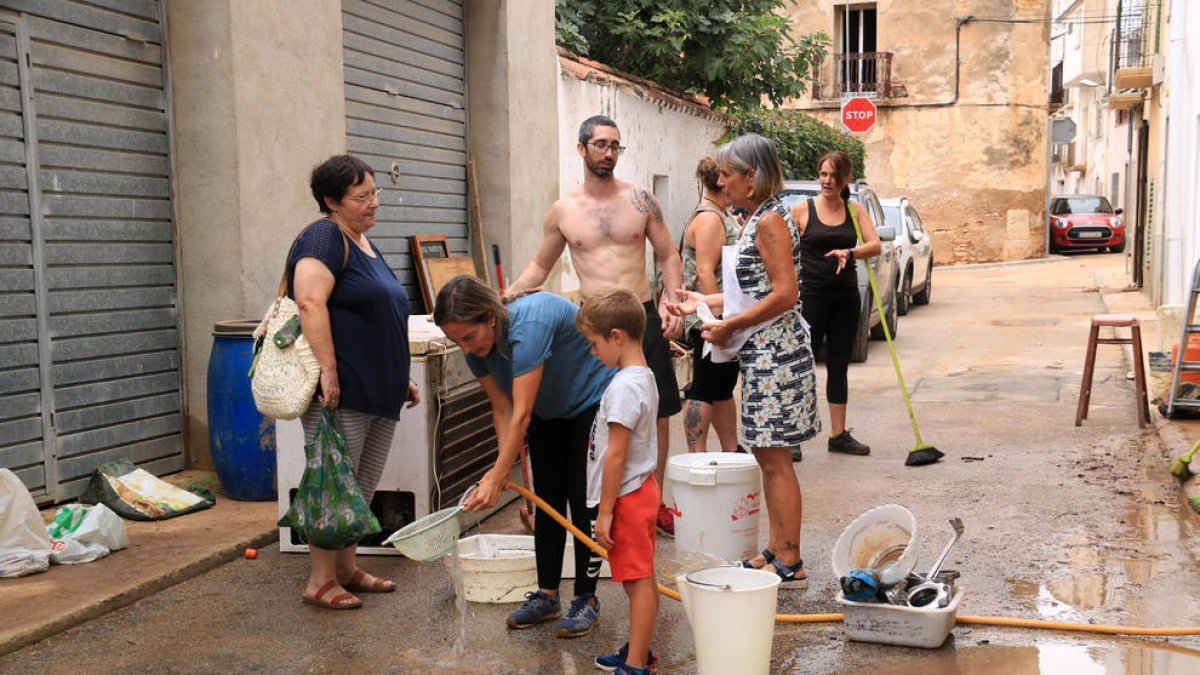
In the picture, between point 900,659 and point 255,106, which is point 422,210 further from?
point 900,659

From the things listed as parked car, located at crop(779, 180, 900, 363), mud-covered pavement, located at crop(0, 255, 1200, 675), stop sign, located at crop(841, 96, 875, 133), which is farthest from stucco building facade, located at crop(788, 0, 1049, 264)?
mud-covered pavement, located at crop(0, 255, 1200, 675)

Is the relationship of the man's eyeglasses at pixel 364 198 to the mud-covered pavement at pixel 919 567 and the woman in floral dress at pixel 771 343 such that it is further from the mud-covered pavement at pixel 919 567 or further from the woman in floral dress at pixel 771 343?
the mud-covered pavement at pixel 919 567

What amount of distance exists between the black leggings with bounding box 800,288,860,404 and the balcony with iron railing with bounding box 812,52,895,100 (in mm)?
22170

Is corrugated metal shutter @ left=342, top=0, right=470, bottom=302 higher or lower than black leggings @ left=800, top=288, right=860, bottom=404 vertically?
higher

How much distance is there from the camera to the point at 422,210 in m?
9.61

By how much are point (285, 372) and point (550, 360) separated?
112 centimetres

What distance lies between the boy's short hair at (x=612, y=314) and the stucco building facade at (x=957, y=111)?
26.1 meters

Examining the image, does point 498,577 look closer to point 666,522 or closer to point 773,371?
point 666,522

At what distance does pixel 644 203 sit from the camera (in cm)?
602

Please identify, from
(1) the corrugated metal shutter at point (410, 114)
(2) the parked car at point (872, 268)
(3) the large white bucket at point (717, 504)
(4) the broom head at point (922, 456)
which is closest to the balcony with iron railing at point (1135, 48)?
(2) the parked car at point (872, 268)

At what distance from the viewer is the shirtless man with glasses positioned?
5781 mm

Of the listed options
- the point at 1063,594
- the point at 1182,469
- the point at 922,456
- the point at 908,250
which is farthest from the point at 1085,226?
the point at 1063,594

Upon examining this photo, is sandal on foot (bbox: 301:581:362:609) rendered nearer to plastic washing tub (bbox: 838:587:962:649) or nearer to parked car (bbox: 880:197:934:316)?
plastic washing tub (bbox: 838:587:962:649)

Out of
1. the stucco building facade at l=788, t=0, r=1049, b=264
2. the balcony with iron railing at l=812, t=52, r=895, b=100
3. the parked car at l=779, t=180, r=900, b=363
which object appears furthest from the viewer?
the balcony with iron railing at l=812, t=52, r=895, b=100
